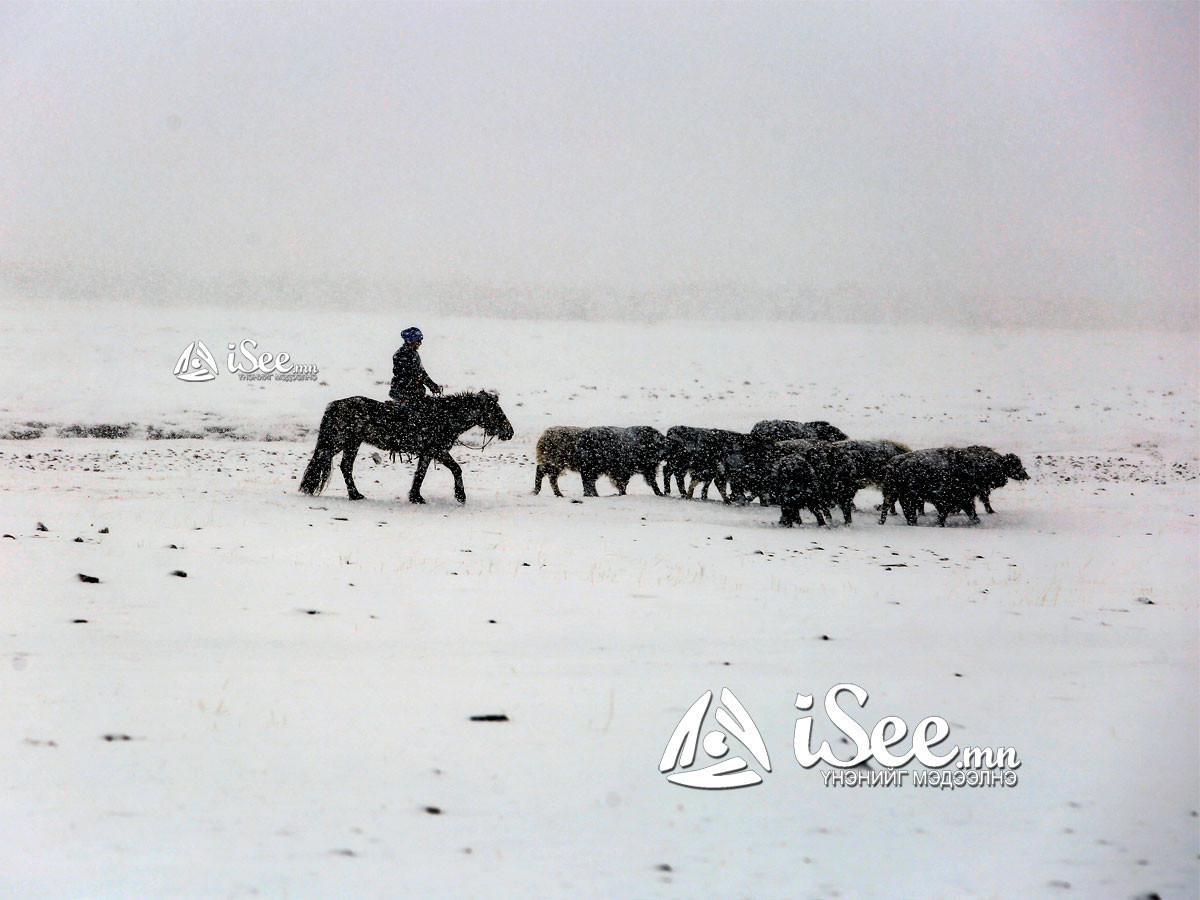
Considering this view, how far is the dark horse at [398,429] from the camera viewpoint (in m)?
13.5

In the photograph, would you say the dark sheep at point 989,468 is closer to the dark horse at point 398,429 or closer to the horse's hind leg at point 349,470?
the dark horse at point 398,429

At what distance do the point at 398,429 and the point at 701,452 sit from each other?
17.1 ft

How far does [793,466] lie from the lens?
1359cm

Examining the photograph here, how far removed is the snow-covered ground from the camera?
14.1ft

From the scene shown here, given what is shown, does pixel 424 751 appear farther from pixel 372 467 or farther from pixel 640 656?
pixel 372 467

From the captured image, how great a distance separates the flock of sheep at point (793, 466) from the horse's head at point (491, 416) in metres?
2.04

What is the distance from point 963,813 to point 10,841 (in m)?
4.40

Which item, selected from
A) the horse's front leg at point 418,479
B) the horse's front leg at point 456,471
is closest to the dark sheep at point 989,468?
the horse's front leg at point 456,471

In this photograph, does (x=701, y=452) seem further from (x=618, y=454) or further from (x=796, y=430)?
(x=796, y=430)

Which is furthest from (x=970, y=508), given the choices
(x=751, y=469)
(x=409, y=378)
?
(x=409, y=378)

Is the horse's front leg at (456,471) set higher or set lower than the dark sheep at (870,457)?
lower

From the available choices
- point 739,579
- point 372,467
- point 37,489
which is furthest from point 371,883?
point 372,467

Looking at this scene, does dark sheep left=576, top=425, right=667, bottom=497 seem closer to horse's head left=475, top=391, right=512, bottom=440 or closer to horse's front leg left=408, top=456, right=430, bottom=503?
horse's head left=475, top=391, right=512, bottom=440

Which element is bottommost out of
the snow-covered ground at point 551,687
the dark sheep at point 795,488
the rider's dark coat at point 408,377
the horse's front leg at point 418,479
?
the snow-covered ground at point 551,687
